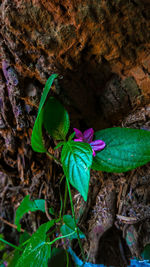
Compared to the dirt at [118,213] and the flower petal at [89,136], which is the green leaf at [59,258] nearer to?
the dirt at [118,213]

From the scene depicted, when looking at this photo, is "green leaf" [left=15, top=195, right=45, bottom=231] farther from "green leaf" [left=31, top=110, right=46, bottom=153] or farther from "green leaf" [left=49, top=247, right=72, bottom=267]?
"green leaf" [left=31, top=110, right=46, bottom=153]

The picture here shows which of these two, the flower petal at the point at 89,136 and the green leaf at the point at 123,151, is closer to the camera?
the green leaf at the point at 123,151

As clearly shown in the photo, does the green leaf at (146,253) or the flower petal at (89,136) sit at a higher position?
the flower petal at (89,136)

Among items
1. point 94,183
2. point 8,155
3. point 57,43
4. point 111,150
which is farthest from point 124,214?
point 57,43

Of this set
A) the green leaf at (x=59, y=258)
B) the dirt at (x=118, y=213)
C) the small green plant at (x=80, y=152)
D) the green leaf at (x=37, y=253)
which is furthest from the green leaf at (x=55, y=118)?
the green leaf at (x=59, y=258)

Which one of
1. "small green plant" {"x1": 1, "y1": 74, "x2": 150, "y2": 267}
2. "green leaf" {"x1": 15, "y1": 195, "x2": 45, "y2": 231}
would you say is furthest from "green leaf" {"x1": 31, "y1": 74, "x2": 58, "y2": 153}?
"green leaf" {"x1": 15, "y1": 195, "x2": 45, "y2": 231}

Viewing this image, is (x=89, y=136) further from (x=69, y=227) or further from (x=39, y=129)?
(x=69, y=227)

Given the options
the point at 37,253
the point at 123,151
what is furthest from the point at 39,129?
the point at 37,253
